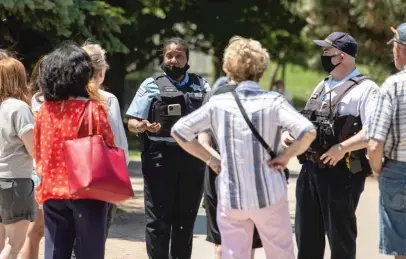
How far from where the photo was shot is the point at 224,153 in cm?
538

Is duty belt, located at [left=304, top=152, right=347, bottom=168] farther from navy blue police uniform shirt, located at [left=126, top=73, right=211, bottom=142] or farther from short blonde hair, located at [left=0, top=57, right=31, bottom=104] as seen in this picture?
short blonde hair, located at [left=0, top=57, right=31, bottom=104]

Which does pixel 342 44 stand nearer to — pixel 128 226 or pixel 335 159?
pixel 335 159

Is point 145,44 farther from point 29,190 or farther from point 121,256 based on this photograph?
point 29,190

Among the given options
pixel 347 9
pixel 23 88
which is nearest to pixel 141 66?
pixel 347 9

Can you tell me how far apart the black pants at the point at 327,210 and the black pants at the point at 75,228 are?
181 centimetres

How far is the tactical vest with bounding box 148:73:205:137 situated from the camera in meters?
7.28

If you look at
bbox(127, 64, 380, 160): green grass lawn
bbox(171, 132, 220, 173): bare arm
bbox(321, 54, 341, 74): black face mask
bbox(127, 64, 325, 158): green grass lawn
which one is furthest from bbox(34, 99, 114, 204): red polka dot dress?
bbox(127, 64, 380, 160): green grass lawn

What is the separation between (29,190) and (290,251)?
2.08 m

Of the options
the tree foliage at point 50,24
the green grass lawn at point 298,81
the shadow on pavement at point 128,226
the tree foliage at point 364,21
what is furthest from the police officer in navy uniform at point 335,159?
the green grass lawn at point 298,81

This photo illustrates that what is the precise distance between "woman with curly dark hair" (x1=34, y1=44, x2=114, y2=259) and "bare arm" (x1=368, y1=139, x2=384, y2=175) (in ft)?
5.38

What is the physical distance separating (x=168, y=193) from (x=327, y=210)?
1.35 metres

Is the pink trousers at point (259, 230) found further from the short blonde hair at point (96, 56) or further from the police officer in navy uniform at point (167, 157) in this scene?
the police officer in navy uniform at point (167, 157)

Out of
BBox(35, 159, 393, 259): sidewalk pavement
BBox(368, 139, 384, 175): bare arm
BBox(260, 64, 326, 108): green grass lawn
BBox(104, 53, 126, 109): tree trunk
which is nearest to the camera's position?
BBox(368, 139, 384, 175): bare arm

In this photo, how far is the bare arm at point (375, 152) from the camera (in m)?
5.72
